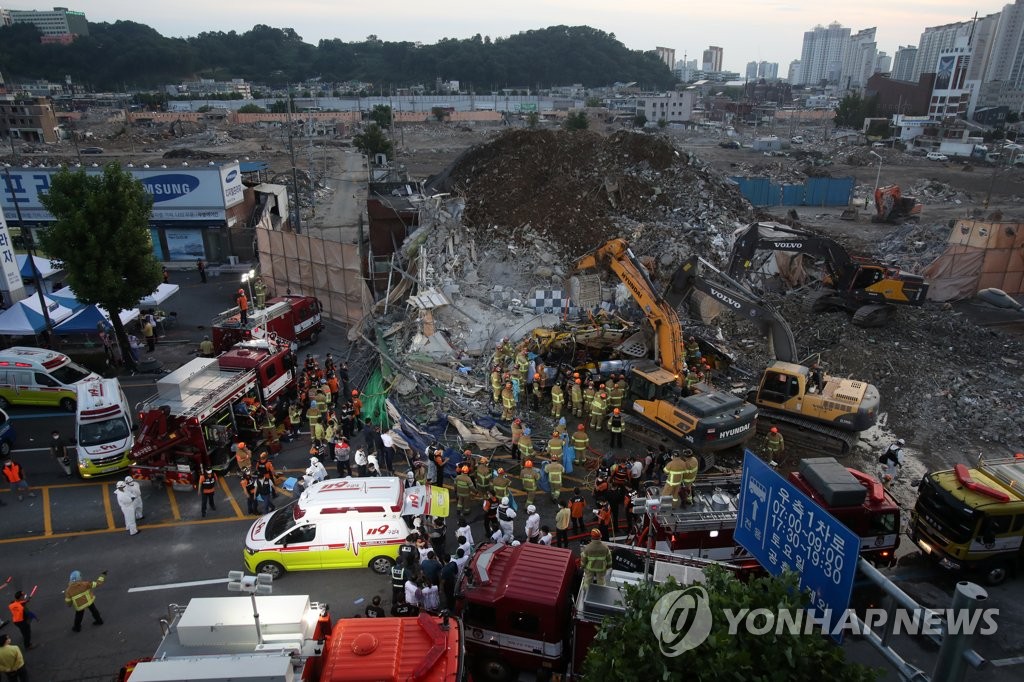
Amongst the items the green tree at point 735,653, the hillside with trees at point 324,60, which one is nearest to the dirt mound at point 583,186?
the green tree at point 735,653

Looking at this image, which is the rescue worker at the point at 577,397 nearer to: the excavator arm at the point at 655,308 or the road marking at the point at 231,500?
the excavator arm at the point at 655,308

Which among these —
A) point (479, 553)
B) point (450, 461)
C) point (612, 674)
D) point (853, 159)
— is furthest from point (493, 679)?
point (853, 159)

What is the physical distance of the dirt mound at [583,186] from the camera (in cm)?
2666

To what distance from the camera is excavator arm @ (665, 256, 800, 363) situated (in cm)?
1639

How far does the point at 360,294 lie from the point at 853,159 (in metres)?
65.7

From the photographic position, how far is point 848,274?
2239cm

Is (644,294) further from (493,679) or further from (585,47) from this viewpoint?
(585,47)

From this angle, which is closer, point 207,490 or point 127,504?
point 127,504

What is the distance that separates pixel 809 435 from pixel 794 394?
1097 mm

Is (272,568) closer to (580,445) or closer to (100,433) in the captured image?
(100,433)

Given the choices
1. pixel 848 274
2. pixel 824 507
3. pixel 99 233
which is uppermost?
pixel 99 233

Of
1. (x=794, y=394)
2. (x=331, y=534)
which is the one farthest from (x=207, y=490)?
(x=794, y=394)

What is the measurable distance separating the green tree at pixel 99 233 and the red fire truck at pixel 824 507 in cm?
1696

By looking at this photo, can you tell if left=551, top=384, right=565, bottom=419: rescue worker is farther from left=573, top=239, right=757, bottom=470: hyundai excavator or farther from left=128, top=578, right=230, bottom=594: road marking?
left=128, top=578, right=230, bottom=594: road marking
